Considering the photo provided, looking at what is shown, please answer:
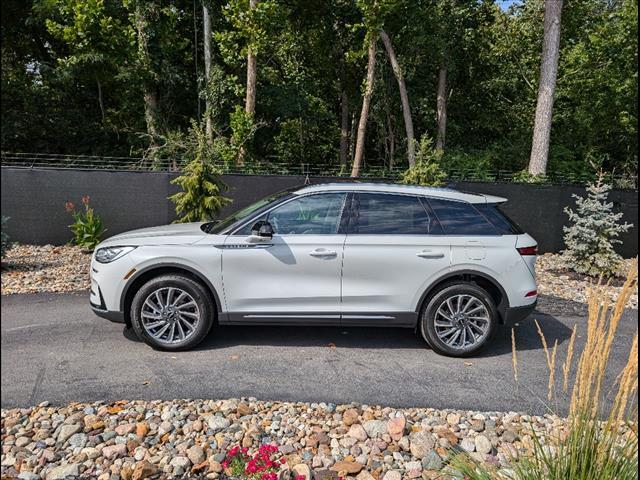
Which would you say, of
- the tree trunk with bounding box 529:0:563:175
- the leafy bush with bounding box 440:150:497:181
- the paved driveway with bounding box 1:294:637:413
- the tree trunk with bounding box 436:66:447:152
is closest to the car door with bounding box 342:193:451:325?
the paved driveway with bounding box 1:294:637:413

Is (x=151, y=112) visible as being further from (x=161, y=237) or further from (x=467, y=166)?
(x=161, y=237)

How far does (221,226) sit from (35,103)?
1601 cm

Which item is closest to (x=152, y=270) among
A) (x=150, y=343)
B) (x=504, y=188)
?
(x=150, y=343)

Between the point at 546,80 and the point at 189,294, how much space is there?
1286cm

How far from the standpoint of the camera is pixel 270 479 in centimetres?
269

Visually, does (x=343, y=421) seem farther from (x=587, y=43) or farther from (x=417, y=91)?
(x=587, y=43)

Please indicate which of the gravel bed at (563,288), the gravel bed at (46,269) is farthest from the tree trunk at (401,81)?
the gravel bed at (46,269)

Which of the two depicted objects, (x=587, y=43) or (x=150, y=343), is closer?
(x=150, y=343)

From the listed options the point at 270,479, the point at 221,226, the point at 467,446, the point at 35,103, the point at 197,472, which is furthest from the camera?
the point at 35,103

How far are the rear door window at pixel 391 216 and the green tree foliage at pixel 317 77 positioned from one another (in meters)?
8.97

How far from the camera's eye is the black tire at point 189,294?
4.70 meters

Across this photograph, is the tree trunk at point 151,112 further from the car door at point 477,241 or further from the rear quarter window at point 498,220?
the rear quarter window at point 498,220

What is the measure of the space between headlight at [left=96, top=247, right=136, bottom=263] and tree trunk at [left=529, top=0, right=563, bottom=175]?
12.2 m

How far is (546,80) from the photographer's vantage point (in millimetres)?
13719
